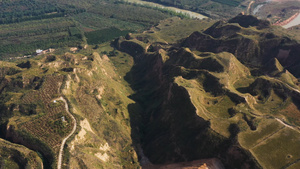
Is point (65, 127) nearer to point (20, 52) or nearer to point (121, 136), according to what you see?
point (121, 136)

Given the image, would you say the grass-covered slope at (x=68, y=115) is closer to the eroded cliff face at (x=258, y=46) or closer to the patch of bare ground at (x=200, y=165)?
the patch of bare ground at (x=200, y=165)

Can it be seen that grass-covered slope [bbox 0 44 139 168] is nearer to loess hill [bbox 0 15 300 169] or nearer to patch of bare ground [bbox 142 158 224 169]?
loess hill [bbox 0 15 300 169]

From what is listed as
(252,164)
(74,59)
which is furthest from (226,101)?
(74,59)

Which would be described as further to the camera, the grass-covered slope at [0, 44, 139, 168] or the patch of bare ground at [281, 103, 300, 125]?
the patch of bare ground at [281, 103, 300, 125]

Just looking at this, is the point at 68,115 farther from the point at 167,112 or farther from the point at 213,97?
the point at 213,97

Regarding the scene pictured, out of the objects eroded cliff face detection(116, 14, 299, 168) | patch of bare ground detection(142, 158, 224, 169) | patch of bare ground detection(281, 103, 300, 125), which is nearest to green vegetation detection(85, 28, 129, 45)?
eroded cliff face detection(116, 14, 299, 168)
